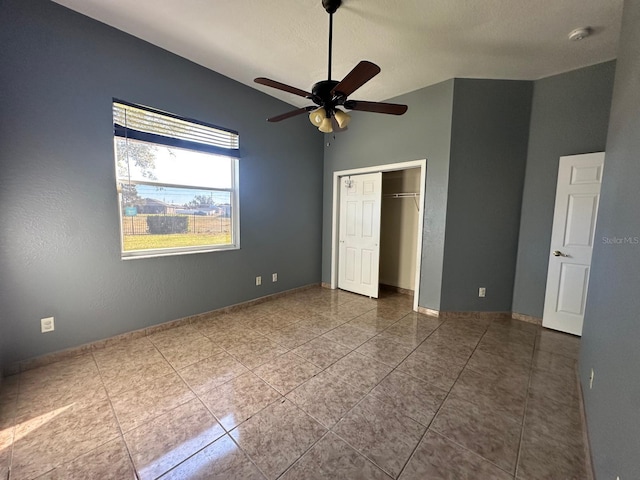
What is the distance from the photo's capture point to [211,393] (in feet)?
6.19

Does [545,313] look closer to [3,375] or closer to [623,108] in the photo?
[623,108]

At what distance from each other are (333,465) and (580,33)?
12.6ft

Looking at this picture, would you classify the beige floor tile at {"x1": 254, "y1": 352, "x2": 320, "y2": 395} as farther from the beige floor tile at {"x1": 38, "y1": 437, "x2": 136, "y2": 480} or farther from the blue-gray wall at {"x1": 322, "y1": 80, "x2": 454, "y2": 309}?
the blue-gray wall at {"x1": 322, "y1": 80, "x2": 454, "y2": 309}

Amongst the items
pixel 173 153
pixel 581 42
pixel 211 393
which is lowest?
pixel 211 393

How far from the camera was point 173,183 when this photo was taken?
2.87 metres

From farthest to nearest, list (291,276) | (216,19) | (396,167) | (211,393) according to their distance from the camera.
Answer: (291,276)
(396,167)
(216,19)
(211,393)

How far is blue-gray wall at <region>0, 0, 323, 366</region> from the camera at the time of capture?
2004 mm

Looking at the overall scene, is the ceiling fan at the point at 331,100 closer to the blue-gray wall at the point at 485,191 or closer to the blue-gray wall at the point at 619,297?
the blue-gray wall at the point at 619,297

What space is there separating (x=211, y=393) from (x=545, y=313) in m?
3.70

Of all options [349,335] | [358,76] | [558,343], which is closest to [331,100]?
[358,76]

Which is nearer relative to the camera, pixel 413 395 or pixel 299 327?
pixel 413 395

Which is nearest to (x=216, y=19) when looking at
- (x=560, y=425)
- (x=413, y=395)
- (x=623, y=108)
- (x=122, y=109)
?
(x=122, y=109)

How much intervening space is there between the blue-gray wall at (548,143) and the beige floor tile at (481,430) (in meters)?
2.11

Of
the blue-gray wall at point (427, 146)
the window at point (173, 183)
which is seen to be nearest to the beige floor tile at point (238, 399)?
the window at point (173, 183)
